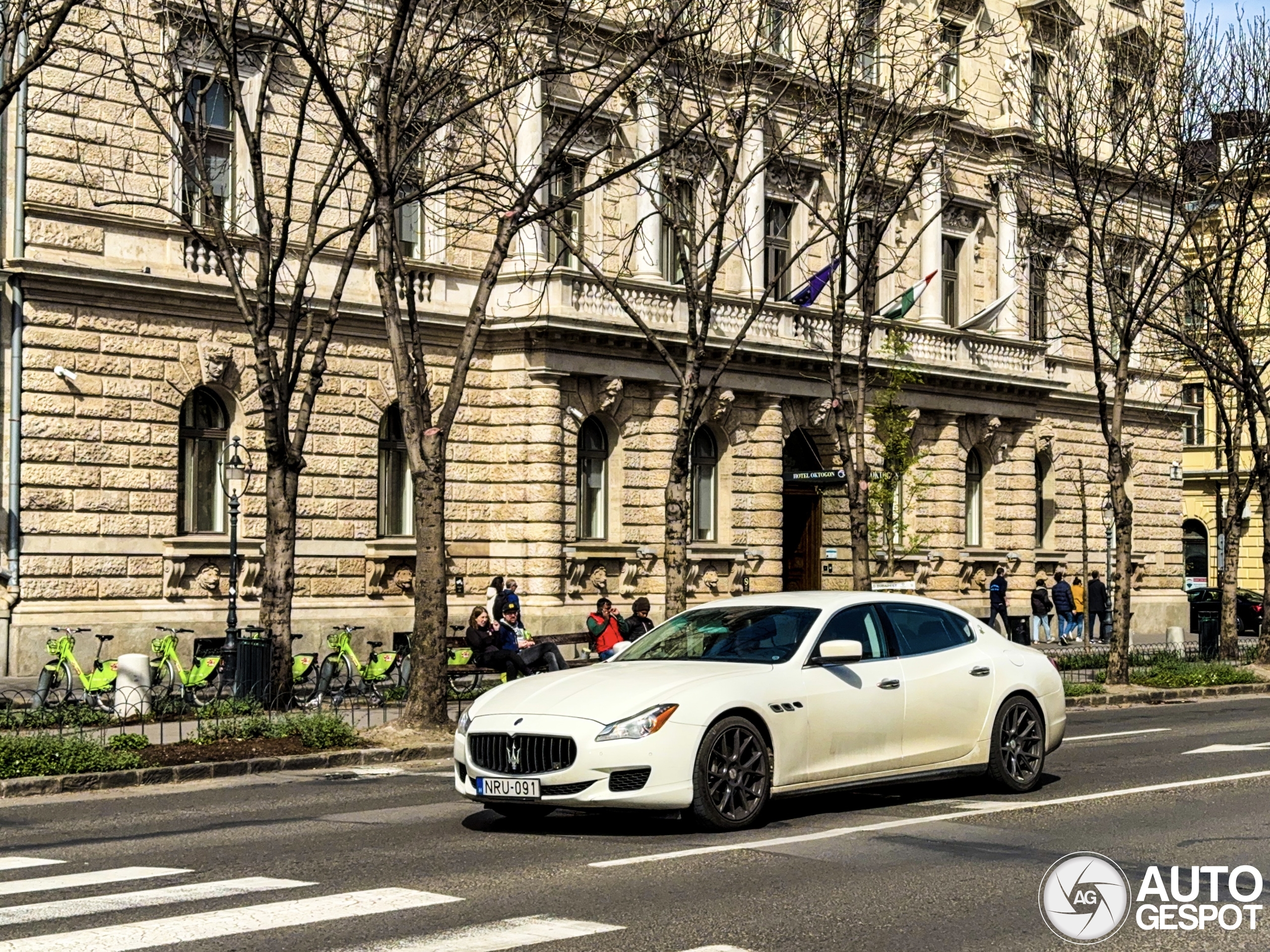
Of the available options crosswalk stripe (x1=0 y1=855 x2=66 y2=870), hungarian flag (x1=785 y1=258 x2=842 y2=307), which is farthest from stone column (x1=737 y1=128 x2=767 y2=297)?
crosswalk stripe (x1=0 y1=855 x2=66 y2=870)

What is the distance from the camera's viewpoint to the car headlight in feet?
36.6

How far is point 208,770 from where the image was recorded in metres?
16.4

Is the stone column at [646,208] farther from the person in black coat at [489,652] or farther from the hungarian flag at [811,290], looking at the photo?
the person in black coat at [489,652]

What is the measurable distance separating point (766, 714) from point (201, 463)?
20.6 m

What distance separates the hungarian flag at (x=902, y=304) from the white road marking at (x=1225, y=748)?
22265 mm

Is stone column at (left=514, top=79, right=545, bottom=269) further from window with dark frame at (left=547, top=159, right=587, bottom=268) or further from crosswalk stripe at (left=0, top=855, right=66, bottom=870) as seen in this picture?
crosswalk stripe at (left=0, top=855, right=66, bottom=870)

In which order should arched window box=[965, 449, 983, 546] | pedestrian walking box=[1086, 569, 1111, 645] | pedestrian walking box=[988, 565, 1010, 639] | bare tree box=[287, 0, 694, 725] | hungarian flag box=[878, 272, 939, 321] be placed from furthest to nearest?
arched window box=[965, 449, 983, 546], pedestrian walking box=[1086, 569, 1111, 645], pedestrian walking box=[988, 565, 1010, 639], hungarian flag box=[878, 272, 939, 321], bare tree box=[287, 0, 694, 725]

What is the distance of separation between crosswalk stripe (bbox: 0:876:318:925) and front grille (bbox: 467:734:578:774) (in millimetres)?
1935

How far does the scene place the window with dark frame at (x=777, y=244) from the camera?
4075cm

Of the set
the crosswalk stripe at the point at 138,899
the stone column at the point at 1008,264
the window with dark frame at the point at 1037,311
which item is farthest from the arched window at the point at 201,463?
the window with dark frame at the point at 1037,311

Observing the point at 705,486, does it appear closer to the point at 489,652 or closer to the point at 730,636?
the point at 489,652

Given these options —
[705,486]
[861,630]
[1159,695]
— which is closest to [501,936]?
[861,630]

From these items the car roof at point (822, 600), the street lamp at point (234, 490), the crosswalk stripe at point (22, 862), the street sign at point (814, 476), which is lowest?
the crosswalk stripe at point (22, 862)

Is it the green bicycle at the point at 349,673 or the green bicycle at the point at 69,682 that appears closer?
the green bicycle at the point at 69,682
